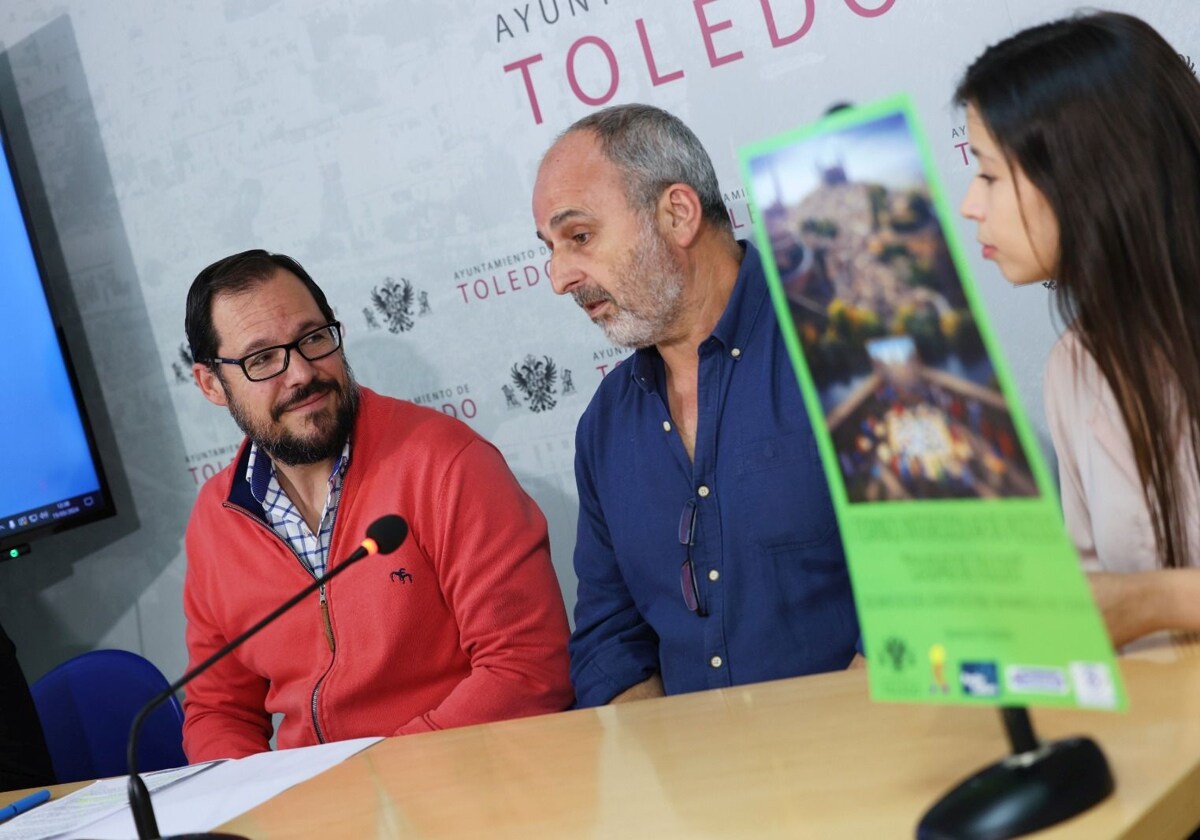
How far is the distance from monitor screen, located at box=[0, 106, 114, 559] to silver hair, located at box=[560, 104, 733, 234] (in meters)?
1.72

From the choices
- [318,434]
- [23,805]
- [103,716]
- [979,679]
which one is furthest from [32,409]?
[979,679]

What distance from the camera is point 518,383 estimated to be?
2.88 metres

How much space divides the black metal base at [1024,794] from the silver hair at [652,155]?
133 centimetres

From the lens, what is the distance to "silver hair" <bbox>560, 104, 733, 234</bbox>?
217cm

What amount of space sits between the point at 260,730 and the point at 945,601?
6.26 ft

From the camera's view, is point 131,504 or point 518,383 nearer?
point 518,383

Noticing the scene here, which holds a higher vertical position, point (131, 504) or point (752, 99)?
point (752, 99)

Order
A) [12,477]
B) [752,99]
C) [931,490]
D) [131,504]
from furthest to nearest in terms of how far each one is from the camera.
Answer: [131,504]
[12,477]
[752,99]
[931,490]

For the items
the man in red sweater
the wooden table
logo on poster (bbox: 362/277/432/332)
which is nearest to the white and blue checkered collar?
the man in red sweater

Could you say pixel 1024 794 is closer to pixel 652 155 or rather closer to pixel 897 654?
pixel 897 654

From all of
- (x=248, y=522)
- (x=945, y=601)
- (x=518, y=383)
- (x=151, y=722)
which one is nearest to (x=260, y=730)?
(x=151, y=722)

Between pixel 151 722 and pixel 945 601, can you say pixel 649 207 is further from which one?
pixel 151 722

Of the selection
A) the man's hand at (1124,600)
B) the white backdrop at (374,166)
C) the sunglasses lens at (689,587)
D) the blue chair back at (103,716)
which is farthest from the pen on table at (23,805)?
the man's hand at (1124,600)

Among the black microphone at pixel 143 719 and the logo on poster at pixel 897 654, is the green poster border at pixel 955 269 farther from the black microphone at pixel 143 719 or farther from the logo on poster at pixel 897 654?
the black microphone at pixel 143 719
